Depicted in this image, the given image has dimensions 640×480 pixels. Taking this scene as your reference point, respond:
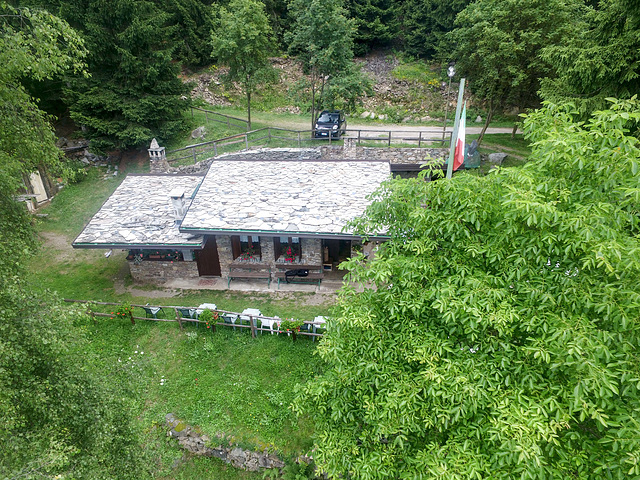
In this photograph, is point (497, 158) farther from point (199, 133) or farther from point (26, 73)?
point (26, 73)

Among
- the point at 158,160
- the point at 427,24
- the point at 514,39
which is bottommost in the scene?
the point at 158,160

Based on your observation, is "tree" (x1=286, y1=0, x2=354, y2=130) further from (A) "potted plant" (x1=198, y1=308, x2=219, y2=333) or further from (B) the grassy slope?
(A) "potted plant" (x1=198, y1=308, x2=219, y2=333)

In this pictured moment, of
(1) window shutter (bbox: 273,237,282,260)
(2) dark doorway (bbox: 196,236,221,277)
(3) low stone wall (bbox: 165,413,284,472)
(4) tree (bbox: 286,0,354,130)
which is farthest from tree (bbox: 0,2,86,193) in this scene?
(4) tree (bbox: 286,0,354,130)

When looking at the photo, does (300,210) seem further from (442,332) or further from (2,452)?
(2,452)

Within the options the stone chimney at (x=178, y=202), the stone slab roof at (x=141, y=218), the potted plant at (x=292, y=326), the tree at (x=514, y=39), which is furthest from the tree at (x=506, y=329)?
the tree at (x=514, y=39)

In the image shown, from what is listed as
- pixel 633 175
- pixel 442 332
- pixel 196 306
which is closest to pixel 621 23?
pixel 633 175

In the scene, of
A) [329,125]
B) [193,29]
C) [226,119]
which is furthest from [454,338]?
[193,29]
